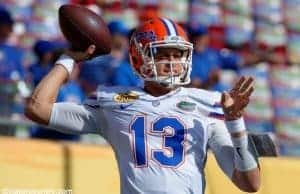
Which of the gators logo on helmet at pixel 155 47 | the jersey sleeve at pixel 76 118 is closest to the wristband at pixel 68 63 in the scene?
the jersey sleeve at pixel 76 118

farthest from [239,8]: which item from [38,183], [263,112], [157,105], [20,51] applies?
[157,105]

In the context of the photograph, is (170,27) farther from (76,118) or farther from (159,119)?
(76,118)

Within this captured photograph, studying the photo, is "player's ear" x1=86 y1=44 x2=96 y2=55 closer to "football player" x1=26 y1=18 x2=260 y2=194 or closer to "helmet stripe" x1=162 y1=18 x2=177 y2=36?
"football player" x1=26 y1=18 x2=260 y2=194

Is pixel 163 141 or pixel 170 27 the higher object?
pixel 170 27

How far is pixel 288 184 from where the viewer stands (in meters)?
3.84

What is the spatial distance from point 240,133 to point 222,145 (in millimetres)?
153

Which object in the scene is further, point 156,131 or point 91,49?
point 91,49

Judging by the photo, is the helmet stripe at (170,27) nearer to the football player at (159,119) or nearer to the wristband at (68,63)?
the football player at (159,119)

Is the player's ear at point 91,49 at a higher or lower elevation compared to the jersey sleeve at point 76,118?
higher

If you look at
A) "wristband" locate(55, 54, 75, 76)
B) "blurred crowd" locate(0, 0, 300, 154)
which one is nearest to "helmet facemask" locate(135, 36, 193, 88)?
"wristband" locate(55, 54, 75, 76)

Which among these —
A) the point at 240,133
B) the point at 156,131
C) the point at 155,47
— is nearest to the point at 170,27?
the point at 155,47

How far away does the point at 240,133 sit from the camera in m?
2.31

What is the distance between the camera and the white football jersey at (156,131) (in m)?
2.38

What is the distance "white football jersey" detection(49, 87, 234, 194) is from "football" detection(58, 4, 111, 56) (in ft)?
0.53
